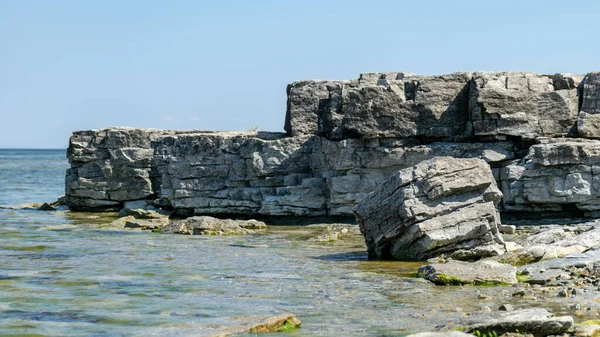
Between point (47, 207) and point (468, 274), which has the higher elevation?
point (468, 274)

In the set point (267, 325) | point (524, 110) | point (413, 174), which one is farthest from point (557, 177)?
point (267, 325)

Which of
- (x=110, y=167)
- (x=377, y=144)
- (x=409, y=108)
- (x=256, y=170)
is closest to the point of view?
(x=409, y=108)

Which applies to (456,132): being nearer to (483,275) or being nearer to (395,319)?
(483,275)

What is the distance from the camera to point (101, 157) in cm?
3497

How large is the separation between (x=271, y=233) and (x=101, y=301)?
11830 millimetres

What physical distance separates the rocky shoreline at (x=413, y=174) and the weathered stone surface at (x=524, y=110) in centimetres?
3

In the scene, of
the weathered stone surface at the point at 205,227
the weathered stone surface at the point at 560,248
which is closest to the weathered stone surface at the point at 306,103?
the weathered stone surface at the point at 205,227

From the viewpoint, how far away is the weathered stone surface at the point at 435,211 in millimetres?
18781

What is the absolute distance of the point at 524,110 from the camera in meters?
26.0

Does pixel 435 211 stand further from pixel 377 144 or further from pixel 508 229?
pixel 377 144

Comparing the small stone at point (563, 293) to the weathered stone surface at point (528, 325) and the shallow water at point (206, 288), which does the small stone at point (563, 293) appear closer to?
the shallow water at point (206, 288)

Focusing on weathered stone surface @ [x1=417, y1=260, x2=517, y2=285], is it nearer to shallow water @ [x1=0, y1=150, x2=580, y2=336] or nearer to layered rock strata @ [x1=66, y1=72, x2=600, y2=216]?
shallow water @ [x1=0, y1=150, x2=580, y2=336]

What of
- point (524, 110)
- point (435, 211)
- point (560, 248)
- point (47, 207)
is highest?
point (524, 110)

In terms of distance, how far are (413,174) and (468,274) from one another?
12.9 ft
